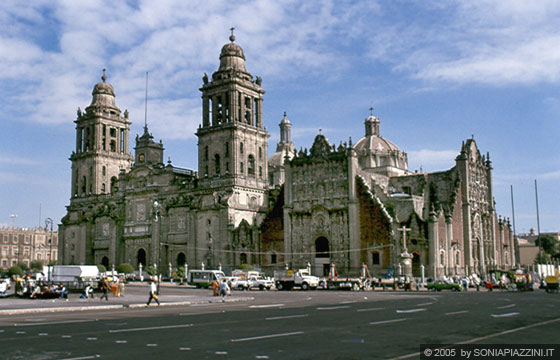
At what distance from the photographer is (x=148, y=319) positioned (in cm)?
2277

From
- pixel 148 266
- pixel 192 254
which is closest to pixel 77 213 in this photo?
pixel 148 266

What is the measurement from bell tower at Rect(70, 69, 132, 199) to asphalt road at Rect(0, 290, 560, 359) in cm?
7423

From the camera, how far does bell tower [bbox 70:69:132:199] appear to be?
96562 millimetres

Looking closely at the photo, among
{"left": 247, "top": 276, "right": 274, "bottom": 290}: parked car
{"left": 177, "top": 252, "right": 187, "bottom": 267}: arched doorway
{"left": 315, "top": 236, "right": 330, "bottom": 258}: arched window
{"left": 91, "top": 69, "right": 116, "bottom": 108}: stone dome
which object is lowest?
{"left": 247, "top": 276, "right": 274, "bottom": 290}: parked car

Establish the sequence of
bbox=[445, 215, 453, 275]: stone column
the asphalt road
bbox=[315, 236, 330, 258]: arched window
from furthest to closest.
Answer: bbox=[315, 236, 330, 258]: arched window < bbox=[445, 215, 453, 275]: stone column < the asphalt road

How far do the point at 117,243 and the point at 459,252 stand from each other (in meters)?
49.7

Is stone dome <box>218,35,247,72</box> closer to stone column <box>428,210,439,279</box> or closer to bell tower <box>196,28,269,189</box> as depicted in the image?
bell tower <box>196,28,269,189</box>

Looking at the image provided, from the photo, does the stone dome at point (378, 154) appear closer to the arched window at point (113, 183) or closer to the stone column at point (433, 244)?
the stone column at point (433, 244)

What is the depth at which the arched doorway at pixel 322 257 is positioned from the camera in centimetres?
7212

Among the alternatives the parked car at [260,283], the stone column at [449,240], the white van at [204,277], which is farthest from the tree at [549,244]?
the white van at [204,277]

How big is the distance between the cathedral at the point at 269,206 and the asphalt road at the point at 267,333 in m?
40.1

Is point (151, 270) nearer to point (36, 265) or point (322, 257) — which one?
point (322, 257)

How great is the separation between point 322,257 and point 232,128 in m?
20.5

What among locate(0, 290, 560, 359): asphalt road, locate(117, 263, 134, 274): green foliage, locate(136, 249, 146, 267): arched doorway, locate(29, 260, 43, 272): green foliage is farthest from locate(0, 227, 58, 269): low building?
locate(0, 290, 560, 359): asphalt road
